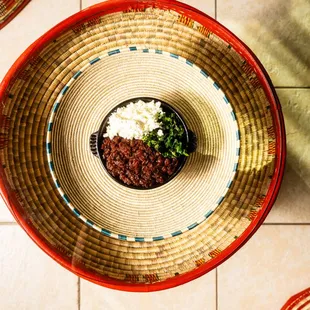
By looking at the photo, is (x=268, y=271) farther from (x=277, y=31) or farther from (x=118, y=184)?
(x=277, y=31)

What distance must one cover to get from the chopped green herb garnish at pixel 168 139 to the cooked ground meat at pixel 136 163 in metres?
0.02

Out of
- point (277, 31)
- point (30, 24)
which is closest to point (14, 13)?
point (30, 24)

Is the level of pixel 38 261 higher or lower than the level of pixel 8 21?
lower

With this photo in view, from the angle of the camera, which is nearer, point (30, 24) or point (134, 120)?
point (134, 120)

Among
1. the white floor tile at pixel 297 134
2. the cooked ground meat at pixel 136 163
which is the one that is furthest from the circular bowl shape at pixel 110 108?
the white floor tile at pixel 297 134

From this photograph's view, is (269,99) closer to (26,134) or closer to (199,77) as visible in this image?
(199,77)

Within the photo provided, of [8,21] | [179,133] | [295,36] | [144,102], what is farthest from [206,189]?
[8,21]

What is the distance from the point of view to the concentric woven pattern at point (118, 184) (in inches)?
43.8

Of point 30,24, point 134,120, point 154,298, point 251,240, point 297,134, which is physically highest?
point 30,24

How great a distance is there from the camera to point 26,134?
1.13 m

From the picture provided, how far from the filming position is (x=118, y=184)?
45.4 inches

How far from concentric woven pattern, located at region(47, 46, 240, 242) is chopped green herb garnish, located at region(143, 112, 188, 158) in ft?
0.31

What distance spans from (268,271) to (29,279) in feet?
3.06

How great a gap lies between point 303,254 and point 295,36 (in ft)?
2.77
